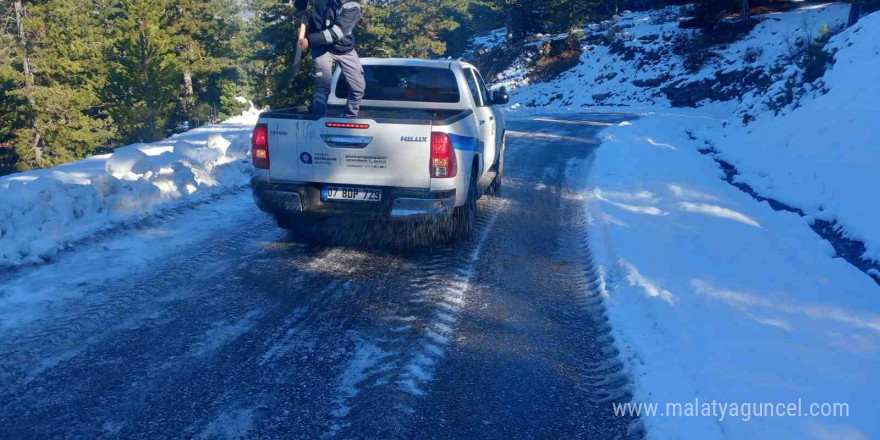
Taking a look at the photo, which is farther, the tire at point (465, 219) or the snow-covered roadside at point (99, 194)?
the tire at point (465, 219)

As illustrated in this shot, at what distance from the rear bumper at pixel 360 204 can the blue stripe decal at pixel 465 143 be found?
0.47 m

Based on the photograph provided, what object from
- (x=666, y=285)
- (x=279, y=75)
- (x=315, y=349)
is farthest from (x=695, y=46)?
(x=315, y=349)

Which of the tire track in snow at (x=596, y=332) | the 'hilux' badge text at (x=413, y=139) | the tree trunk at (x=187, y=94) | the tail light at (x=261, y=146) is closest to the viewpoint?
the tire track in snow at (x=596, y=332)

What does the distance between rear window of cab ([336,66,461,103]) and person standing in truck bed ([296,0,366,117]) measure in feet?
1.76

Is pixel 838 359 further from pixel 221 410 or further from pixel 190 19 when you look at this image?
pixel 190 19

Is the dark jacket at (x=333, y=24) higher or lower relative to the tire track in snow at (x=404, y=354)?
higher

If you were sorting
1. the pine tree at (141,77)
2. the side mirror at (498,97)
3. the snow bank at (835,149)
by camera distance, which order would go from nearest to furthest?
the snow bank at (835,149)
the side mirror at (498,97)
the pine tree at (141,77)

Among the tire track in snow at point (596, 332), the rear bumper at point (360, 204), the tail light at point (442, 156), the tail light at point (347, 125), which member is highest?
the tail light at point (347, 125)

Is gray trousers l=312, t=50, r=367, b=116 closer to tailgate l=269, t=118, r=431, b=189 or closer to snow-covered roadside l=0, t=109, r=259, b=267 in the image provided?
tailgate l=269, t=118, r=431, b=189

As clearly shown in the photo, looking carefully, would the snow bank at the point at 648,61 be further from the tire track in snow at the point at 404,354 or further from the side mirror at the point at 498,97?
the tire track in snow at the point at 404,354

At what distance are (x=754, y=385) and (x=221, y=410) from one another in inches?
123

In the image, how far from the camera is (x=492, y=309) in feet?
16.5

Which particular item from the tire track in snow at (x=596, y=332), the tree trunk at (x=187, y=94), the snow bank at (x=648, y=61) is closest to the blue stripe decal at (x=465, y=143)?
the tire track in snow at (x=596, y=332)

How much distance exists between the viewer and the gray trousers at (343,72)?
Result: 7016 millimetres
